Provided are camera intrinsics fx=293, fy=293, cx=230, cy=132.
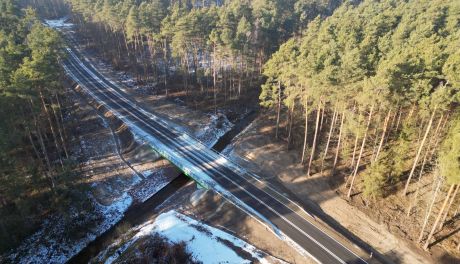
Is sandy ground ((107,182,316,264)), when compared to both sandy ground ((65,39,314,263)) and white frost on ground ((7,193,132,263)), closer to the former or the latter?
sandy ground ((65,39,314,263))

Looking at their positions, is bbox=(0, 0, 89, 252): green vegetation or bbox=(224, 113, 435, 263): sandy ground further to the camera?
bbox=(224, 113, 435, 263): sandy ground

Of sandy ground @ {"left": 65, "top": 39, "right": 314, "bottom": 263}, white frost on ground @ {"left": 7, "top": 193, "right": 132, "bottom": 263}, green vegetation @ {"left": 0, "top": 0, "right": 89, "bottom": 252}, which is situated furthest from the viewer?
white frost on ground @ {"left": 7, "top": 193, "right": 132, "bottom": 263}

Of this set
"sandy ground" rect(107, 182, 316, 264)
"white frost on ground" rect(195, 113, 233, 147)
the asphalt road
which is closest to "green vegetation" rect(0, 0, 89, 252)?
"sandy ground" rect(107, 182, 316, 264)

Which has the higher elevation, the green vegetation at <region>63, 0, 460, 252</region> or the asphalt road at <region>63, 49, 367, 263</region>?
the green vegetation at <region>63, 0, 460, 252</region>

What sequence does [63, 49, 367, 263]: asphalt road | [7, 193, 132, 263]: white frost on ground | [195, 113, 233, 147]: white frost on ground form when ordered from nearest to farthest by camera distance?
[63, 49, 367, 263]: asphalt road, [7, 193, 132, 263]: white frost on ground, [195, 113, 233, 147]: white frost on ground

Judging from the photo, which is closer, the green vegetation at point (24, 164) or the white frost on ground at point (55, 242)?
the green vegetation at point (24, 164)

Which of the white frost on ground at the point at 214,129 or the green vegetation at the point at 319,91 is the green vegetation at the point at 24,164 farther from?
the white frost on ground at the point at 214,129

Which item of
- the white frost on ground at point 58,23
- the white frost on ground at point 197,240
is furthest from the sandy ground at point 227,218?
the white frost on ground at point 58,23

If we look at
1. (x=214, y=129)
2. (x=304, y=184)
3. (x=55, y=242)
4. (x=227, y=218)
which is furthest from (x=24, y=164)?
(x=304, y=184)
